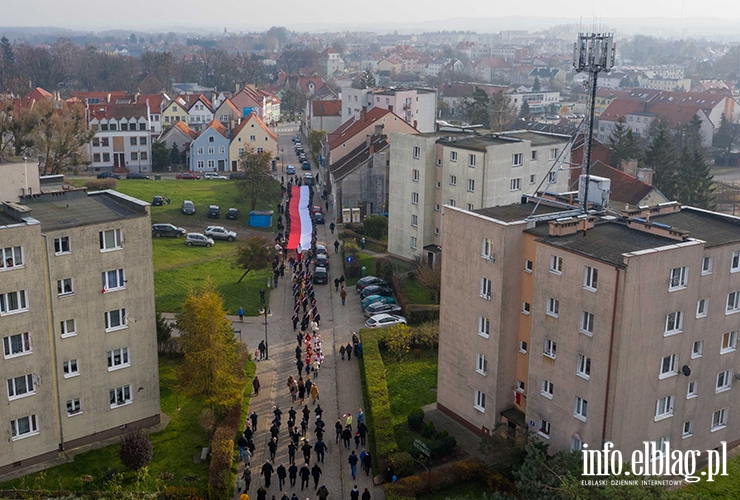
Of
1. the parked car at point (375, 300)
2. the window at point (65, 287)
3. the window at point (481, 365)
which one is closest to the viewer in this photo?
the window at point (65, 287)

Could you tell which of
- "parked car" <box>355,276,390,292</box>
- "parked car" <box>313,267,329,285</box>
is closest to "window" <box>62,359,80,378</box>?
"parked car" <box>355,276,390,292</box>

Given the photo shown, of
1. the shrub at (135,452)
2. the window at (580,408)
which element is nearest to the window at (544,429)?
the window at (580,408)

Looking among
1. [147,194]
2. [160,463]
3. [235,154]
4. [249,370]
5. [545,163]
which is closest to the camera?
[160,463]

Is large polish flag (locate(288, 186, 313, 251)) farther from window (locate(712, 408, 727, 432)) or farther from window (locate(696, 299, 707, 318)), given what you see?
window (locate(712, 408, 727, 432))

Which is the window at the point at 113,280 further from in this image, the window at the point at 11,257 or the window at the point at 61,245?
the window at the point at 11,257

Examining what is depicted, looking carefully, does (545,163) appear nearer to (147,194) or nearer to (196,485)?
(196,485)

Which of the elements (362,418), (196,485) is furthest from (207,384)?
(362,418)
